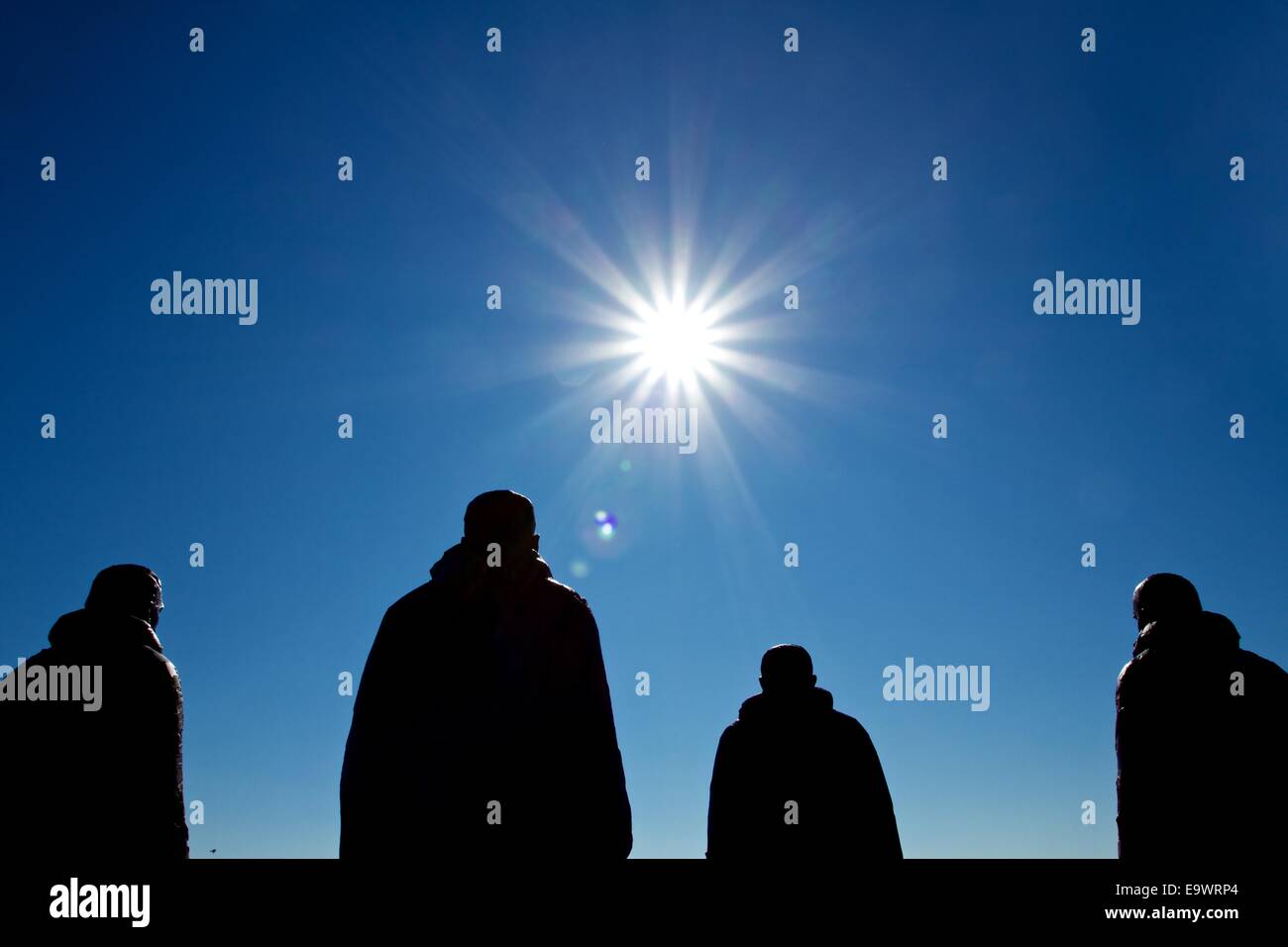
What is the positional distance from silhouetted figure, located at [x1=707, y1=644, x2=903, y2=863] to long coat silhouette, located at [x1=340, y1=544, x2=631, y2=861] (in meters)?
2.51

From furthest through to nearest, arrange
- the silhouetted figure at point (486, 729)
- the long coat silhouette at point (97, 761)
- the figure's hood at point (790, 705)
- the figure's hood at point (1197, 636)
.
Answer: the figure's hood at point (790, 705) → the figure's hood at point (1197, 636) → the long coat silhouette at point (97, 761) → the silhouetted figure at point (486, 729)

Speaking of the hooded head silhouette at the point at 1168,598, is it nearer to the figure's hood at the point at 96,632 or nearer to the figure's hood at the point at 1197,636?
the figure's hood at the point at 1197,636

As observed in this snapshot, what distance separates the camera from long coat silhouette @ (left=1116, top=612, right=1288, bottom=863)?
5.41 metres

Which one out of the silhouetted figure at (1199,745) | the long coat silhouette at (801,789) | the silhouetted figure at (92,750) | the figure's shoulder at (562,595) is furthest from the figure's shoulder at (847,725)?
the silhouetted figure at (92,750)

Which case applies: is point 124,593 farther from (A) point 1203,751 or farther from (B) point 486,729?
(A) point 1203,751

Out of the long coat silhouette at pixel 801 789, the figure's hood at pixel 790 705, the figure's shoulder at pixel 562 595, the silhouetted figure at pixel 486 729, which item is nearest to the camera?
the silhouetted figure at pixel 486 729

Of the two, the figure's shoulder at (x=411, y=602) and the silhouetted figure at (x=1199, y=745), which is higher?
the figure's shoulder at (x=411, y=602)

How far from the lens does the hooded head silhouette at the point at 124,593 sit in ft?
18.6

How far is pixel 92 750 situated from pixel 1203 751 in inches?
273

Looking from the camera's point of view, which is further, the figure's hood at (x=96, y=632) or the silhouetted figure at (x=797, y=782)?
the silhouetted figure at (x=797, y=782)

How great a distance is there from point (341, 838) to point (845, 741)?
3599 millimetres
